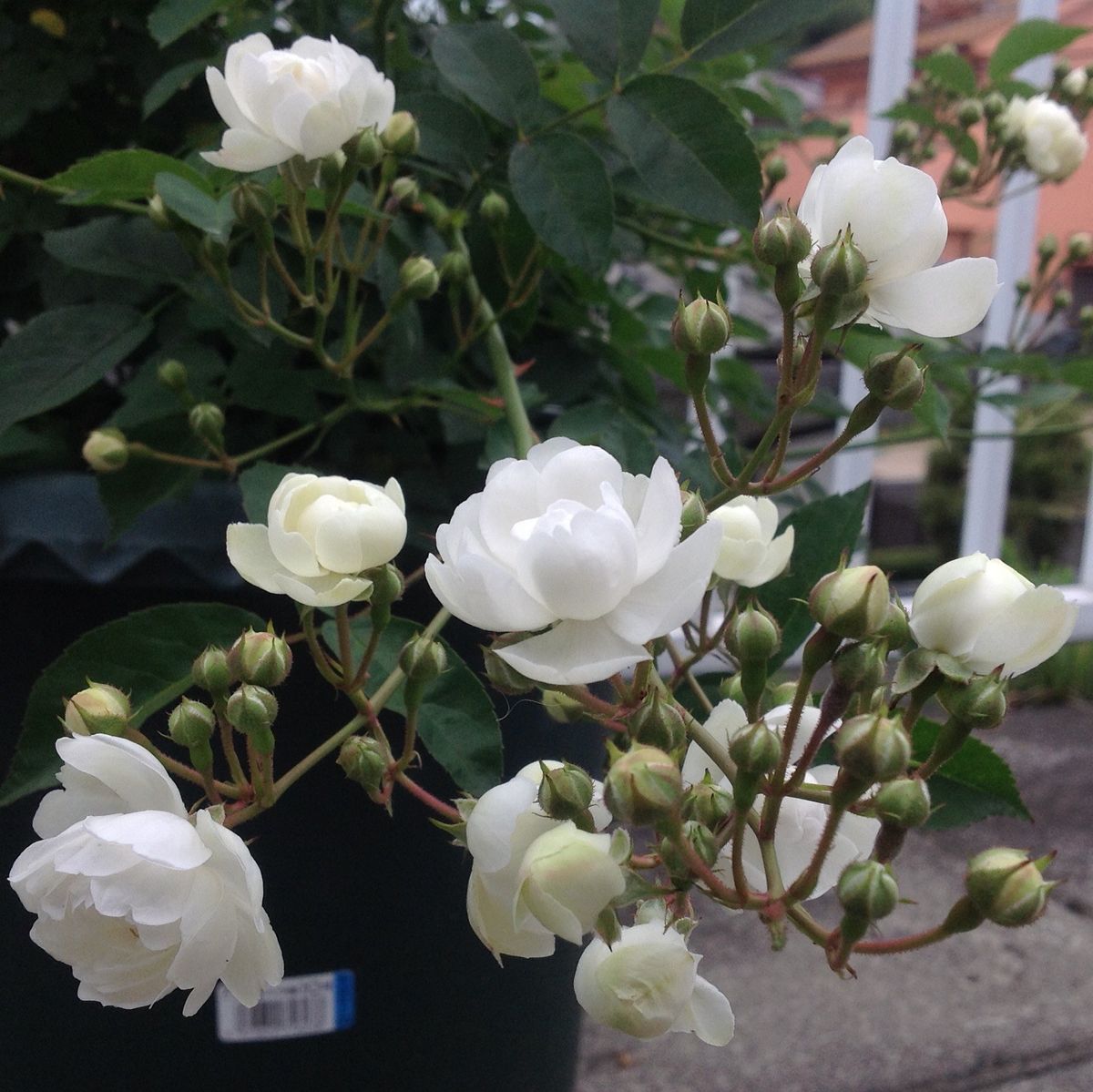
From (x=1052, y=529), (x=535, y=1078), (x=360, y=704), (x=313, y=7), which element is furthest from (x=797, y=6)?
(x=1052, y=529)

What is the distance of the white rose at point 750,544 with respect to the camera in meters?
0.31

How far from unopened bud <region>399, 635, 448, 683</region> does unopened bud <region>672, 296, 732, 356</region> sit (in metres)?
0.10

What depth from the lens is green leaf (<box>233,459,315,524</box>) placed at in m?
0.36

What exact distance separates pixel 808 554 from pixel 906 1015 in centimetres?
54

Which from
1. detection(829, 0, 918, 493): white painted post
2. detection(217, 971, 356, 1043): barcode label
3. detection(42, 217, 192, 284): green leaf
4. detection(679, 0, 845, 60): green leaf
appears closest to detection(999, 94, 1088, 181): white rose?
detection(679, 0, 845, 60): green leaf

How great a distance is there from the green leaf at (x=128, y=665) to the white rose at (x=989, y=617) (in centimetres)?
21

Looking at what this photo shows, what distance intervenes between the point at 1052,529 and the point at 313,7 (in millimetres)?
1715

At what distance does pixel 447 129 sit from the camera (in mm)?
463

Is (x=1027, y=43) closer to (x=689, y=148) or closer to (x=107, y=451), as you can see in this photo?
(x=689, y=148)

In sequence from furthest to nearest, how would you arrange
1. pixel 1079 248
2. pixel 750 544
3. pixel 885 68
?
pixel 885 68 → pixel 1079 248 → pixel 750 544

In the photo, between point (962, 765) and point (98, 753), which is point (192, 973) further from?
point (962, 765)

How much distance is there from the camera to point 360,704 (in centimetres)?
30

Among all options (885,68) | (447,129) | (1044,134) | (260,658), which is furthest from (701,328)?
(885,68)

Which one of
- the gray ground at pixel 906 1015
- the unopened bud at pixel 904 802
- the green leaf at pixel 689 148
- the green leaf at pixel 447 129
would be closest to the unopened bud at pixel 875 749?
the unopened bud at pixel 904 802
